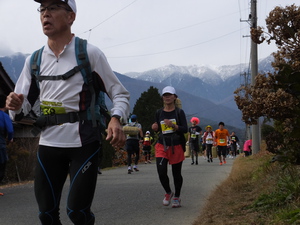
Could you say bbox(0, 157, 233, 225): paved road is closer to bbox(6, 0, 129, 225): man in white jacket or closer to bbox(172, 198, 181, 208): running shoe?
bbox(172, 198, 181, 208): running shoe

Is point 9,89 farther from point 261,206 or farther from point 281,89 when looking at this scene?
point 261,206

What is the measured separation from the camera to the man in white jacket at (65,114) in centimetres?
334

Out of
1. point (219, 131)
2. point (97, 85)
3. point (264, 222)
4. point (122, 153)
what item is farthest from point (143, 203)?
point (122, 153)

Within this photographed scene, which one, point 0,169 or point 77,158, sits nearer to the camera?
point 77,158

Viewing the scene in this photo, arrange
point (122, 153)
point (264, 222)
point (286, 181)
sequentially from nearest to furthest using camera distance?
point (264, 222) < point (286, 181) < point (122, 153)

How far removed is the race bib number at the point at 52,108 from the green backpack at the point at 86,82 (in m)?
0.04

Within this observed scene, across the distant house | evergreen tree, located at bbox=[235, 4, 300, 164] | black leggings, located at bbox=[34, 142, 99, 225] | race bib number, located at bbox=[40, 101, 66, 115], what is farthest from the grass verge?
the distant house

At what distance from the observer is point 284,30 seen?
6.95 metres

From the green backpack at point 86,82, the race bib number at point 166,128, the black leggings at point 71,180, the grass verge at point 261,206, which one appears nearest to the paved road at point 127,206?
the grass verge at point 261,206

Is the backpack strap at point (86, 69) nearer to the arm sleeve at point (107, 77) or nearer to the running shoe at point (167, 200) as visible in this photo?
the arm sleeve at point (107, 77)

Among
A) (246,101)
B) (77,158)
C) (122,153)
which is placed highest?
(246,101)

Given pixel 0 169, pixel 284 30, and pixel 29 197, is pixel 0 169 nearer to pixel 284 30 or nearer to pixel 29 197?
pixel 29 197

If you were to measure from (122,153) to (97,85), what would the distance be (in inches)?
907

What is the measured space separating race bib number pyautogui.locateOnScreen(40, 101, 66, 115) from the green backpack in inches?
1.6
